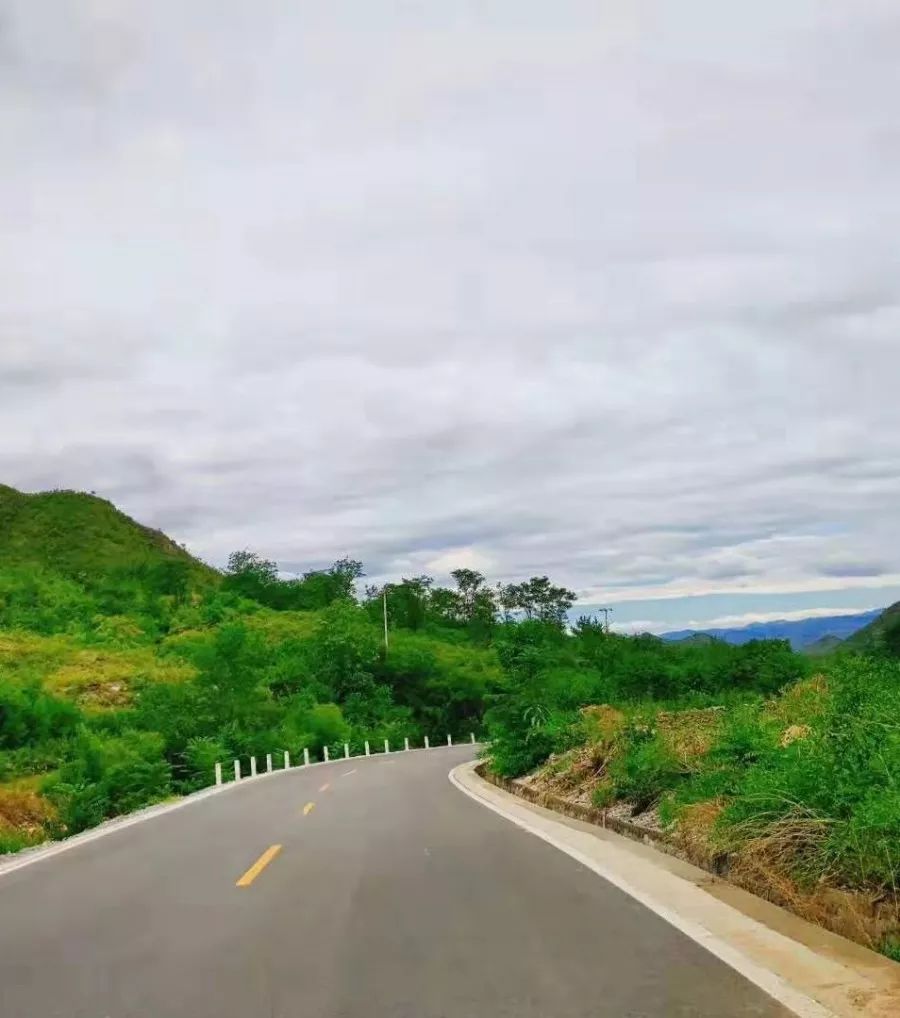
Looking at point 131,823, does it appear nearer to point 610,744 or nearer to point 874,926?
point 610,744

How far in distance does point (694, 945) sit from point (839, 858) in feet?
5.93

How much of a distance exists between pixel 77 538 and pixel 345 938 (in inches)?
5065

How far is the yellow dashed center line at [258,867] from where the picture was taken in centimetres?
1040

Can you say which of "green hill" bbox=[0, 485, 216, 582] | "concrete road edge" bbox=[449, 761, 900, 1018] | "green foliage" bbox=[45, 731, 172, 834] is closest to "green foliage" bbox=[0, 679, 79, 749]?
"green foliage" bbox=[45, 731, 172, 834]

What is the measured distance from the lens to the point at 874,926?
7.18 m

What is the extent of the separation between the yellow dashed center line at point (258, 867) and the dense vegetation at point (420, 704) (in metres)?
4.93

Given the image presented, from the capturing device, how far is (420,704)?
78.2 meters

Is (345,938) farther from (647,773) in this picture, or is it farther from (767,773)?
(647,773)

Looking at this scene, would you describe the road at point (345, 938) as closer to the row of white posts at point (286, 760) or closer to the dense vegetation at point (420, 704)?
the dense vegetation at point (420, 704)

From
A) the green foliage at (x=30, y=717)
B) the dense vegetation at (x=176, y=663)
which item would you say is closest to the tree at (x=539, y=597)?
the dense vegetation at (x=176, y=663)

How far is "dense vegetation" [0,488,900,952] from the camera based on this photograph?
939cm

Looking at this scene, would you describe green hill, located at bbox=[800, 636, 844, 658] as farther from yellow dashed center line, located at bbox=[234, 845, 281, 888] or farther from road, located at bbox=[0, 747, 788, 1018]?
road, located at bbox=[0, 747, 788, 1018]

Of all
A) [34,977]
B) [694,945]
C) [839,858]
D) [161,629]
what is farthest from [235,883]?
[161,629]

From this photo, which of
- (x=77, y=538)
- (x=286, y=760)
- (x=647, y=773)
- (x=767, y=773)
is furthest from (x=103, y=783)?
(x=77, y=538)
